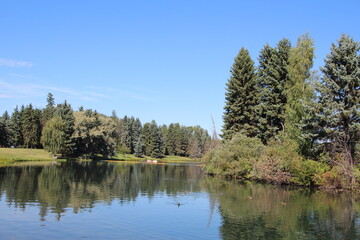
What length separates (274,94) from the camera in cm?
5528

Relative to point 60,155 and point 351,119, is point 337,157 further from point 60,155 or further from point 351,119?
point 60,155

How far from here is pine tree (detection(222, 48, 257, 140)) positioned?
6175cm

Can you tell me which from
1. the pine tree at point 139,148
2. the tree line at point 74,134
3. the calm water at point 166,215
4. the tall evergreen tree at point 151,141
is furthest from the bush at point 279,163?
the tall evergreen tree at point 151,141

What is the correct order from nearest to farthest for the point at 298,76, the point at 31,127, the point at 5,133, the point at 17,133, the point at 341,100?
the point at 341,100 < the point at 298,76 < the point at 5,133 < the point at 31,127 < the point at 17,133

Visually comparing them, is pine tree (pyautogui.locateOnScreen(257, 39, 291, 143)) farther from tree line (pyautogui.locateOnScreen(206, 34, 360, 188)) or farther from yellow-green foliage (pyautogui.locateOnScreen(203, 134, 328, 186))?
yellow-green foliage (pyautogui.locateOnScreen(203, 134, 328, 186))

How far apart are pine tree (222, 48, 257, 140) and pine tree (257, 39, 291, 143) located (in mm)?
3657

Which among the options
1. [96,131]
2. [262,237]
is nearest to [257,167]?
[262,237]

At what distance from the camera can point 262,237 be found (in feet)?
56.6

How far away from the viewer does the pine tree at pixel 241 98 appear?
61.8 m

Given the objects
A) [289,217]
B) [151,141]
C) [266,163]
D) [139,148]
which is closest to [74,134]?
[139,148]

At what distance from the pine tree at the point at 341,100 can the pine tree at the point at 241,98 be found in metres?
22.3

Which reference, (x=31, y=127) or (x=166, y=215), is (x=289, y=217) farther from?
(x=31, y=127)

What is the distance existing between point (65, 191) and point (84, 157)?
65.2 metres

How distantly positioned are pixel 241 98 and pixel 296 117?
1789 cm
